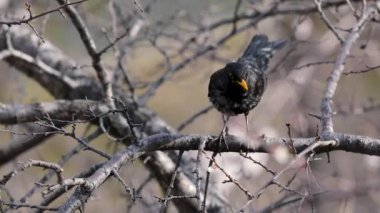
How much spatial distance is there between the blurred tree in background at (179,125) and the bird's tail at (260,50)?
5.8 inches

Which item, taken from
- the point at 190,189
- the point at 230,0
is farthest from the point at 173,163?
the point at 230,0

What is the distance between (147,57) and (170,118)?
4.02 feet

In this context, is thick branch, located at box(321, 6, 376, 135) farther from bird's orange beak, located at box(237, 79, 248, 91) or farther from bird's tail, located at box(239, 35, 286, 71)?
bird's tail, located at box(239, 35, 286, 71)

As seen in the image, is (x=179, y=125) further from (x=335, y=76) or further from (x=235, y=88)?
(x=335, y=76)

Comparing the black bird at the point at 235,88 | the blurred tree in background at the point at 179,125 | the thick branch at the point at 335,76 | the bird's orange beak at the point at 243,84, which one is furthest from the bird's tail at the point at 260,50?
the thick branch at the point at 335,76

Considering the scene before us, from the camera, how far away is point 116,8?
5781 mm

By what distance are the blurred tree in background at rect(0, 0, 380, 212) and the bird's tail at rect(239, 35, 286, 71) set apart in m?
0.15

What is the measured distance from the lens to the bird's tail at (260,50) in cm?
571

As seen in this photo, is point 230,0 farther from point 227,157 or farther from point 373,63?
point 227,157

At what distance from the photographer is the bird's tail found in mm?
5706

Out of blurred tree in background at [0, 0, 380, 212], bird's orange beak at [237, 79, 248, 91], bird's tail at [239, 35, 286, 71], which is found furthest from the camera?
bird's tail at [239, 35, 286, 71]

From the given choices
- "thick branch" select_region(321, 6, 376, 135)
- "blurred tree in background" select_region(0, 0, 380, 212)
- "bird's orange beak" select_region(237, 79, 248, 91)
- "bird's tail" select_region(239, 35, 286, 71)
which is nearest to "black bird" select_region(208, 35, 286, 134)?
"bird's orange beak" select_region(237, 79, 248, 91)

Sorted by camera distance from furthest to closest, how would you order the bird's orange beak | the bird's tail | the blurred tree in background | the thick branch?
the bird's tail → the bird's orange beak → the thick branch → the blurred tree in background

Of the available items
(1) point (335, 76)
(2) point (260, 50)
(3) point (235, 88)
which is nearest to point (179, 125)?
(2) point (260, 50)
